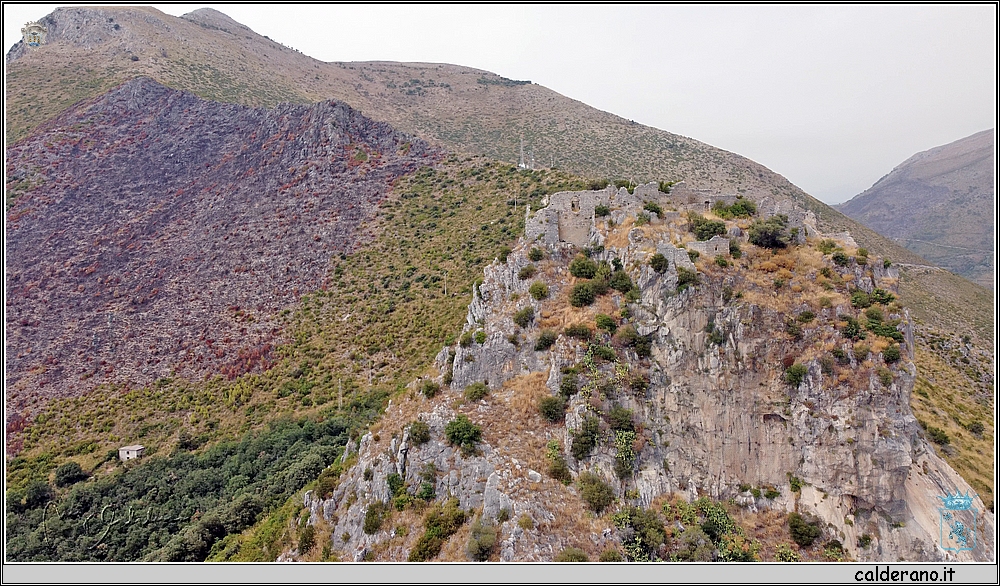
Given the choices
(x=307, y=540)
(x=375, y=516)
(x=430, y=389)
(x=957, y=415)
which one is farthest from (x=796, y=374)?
(x=957, y=415)

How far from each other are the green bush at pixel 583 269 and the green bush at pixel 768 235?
705 cm

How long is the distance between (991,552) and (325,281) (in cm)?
4209

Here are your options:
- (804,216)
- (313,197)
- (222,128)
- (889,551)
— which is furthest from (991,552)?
(222,128)

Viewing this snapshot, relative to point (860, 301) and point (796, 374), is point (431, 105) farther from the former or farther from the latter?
point (796, 374)

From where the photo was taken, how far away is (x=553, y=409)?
2022cm

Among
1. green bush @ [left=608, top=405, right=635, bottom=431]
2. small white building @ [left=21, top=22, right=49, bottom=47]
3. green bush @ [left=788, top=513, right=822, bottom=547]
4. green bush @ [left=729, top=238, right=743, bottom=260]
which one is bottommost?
green bush @ [left=788, top=513, right=822, bottom=547]

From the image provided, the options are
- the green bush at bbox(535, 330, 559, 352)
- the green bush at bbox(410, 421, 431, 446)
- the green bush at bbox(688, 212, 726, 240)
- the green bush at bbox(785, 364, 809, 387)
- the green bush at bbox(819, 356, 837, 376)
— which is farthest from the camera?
the green bush at bbox(688, 212, 726, 240)

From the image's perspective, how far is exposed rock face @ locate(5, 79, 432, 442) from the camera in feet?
132

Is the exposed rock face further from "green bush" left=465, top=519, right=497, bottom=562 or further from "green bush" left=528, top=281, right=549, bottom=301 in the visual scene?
"green bush" left=465, top=519, right=497, bottom=562

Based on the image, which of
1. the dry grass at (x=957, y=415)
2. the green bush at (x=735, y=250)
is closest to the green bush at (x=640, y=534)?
the green bush at (x=735, y=250)

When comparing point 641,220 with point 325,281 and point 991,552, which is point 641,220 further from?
point 325,281

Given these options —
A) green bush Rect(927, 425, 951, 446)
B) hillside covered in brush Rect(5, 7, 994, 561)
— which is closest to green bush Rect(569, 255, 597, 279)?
hillside covered in brush Rect(5, 7, 994, 561)

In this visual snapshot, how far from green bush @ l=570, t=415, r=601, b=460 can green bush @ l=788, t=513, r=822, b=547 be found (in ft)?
25.5
